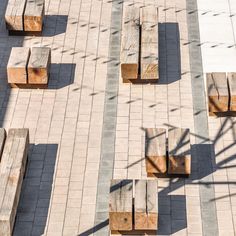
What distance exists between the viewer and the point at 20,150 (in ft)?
61.5

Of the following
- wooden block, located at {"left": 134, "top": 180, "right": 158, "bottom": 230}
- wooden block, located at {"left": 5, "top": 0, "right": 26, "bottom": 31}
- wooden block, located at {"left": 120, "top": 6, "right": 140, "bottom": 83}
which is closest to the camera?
wooden block, located at {"left": 134, "top": 180, "right": 158, "bottom": 230}

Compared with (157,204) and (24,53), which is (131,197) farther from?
(24,53)

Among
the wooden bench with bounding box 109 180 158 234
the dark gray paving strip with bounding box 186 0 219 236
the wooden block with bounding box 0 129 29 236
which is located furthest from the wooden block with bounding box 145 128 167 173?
the wooden block with bounding box 0 129 29 236

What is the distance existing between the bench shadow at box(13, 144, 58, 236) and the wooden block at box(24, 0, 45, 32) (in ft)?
19.5

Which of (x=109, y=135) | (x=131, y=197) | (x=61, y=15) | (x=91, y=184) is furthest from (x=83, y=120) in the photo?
→ (x=61, y=15)

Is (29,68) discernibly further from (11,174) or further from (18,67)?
(11,174)

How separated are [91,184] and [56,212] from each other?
1.38 metres

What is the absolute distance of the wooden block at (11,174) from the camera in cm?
1696

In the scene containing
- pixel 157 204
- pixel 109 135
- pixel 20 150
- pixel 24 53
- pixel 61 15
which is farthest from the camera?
pixel 61 15

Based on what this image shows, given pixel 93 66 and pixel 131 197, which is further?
pixel 93 66

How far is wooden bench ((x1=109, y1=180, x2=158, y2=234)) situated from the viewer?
16.9 m

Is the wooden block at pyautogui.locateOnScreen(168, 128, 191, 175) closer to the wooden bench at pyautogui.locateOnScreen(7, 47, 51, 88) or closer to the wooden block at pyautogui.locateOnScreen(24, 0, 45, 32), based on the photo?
the wooden bench at pyautogui.locateOnScreen(7, 47, 51, 88)

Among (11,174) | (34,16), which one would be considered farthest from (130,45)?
(11,174)

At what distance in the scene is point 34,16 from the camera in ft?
79.5
